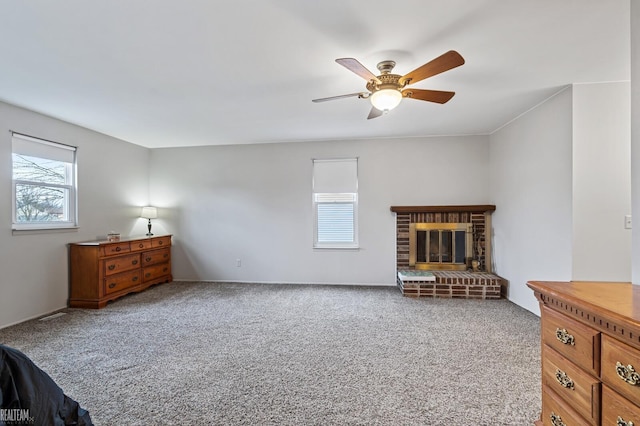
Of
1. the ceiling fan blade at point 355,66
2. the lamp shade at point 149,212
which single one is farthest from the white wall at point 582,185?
the lamp shade at point 149,212

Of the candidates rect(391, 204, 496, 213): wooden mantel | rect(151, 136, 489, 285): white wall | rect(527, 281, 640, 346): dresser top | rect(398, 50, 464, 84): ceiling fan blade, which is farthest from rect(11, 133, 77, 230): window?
rect(527, 281, 640, 346): dresser top

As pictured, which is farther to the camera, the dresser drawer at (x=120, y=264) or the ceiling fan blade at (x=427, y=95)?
the dresser drawer at (x=120, y=264)

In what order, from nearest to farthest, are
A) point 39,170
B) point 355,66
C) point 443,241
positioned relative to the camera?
point 355,66, point 39,170, point 443,241

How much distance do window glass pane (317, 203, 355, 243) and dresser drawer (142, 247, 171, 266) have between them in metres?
2.75

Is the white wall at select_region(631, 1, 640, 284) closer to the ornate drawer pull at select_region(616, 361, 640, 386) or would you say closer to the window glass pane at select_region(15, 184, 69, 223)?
the ornate drawer pull at select_region(616, 361, 640, 386)

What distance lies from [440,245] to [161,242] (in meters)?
4.71

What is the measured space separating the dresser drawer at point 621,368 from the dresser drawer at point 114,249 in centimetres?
488

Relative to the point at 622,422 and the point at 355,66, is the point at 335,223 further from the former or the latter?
the point at 622,422

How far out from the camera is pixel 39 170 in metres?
3.77

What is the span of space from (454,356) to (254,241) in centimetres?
367

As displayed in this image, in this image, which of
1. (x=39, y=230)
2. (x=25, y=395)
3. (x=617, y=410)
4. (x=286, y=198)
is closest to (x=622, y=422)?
(x=617, y=410)

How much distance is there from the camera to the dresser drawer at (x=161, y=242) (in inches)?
196

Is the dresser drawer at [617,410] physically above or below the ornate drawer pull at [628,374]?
below

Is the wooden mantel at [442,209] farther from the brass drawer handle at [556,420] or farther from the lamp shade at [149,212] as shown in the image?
the lamp shade at [149,212]
